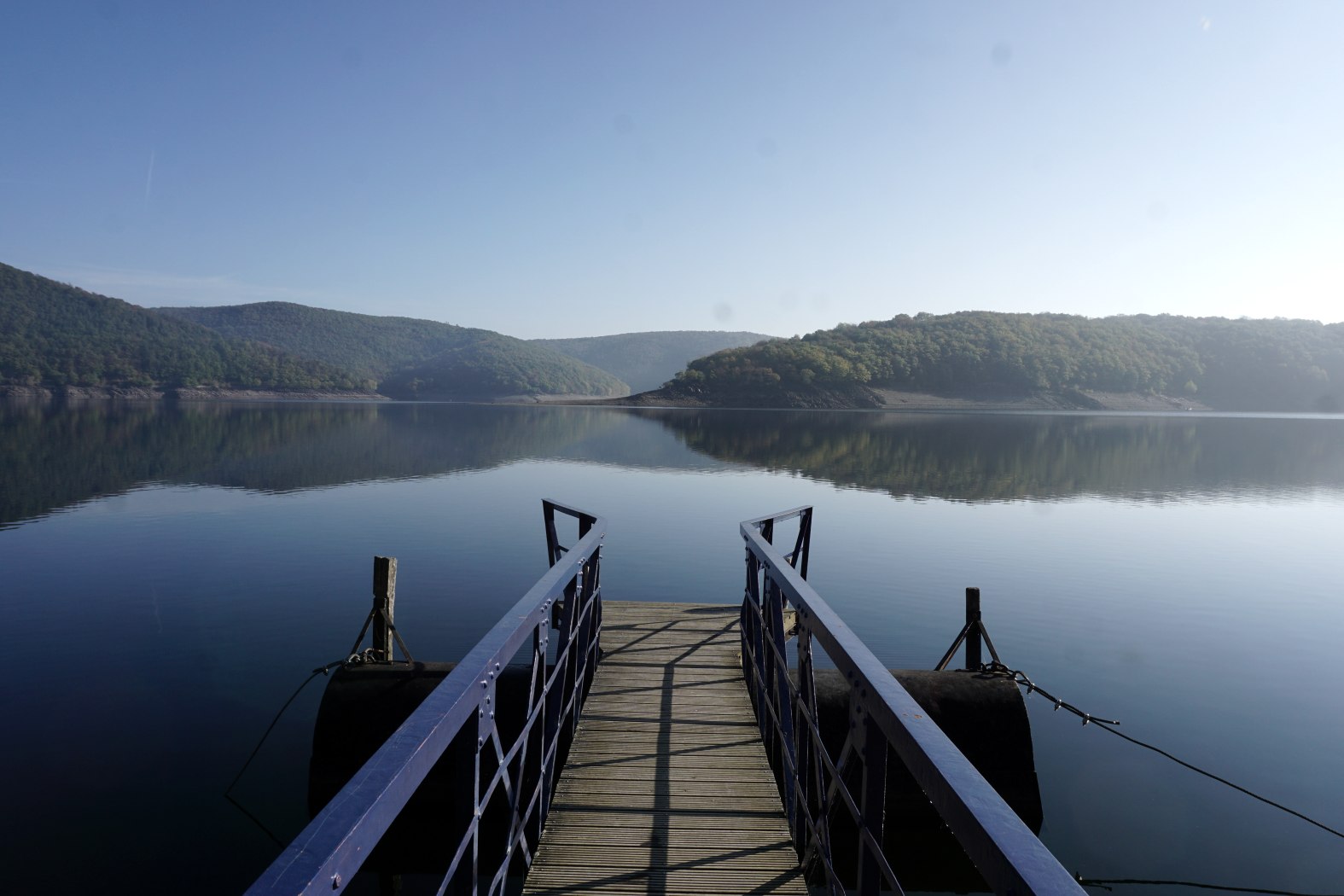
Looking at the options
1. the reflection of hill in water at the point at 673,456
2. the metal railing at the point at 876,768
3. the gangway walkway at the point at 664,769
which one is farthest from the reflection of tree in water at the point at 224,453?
the metal railing at the point at 876,768

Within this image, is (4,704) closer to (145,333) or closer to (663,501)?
(663,501)

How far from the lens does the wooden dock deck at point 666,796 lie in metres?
3.72

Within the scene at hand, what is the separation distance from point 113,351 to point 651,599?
180 m

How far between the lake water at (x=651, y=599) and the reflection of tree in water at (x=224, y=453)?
475 millimetres

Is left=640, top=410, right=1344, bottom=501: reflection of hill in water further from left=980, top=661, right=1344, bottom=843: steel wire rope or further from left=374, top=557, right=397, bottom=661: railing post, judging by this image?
left=374, top=557, right=397, bottom=661: railing post

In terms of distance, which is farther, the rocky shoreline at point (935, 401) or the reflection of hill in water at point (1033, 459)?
the rocky shoreline at point (935, 401)

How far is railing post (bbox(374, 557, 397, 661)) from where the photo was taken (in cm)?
786

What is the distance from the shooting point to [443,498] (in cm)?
2655

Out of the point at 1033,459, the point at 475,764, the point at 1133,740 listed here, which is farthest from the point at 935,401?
the point at 475,764

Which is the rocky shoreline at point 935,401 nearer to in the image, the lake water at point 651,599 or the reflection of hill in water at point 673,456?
the reflection of hill in water at point 673,456

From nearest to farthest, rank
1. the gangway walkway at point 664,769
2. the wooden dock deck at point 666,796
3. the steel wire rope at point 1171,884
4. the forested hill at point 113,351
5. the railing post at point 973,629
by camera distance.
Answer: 1. the gangway walkway at point 664,769
2. the wooden dock deck at point 666,796
3. the steel wire rope at point 1171,884
4. the railing post at point 973,629
5. the forested hill at point 113,351

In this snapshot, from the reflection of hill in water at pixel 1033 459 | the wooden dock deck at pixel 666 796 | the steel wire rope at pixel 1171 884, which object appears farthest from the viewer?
the reflection of hill in water at pixel 1033 459

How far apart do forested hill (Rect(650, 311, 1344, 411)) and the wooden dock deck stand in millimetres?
131879

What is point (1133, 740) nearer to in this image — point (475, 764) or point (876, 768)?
point (876, 768)
